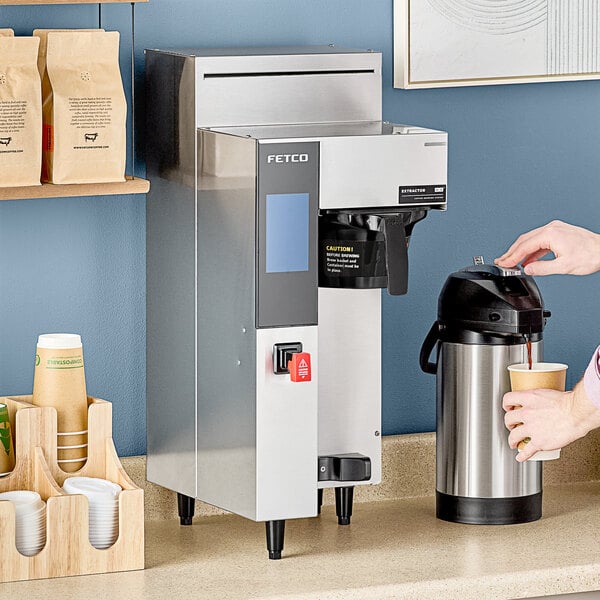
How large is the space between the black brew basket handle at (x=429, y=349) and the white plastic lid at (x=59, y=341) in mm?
568

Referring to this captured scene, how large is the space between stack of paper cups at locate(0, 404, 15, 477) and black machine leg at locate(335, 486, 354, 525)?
536 mm

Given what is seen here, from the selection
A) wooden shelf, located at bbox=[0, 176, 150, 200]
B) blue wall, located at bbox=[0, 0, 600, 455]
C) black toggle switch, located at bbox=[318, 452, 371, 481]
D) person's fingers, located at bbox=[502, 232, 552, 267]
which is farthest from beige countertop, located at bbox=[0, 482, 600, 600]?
wooden shelf, located at bbox=[0, 176, 150, 200]

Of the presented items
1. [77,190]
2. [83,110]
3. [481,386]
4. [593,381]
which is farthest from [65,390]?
[593,381]

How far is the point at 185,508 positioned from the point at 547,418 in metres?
0.60

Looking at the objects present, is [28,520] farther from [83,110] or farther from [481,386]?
[481,386]

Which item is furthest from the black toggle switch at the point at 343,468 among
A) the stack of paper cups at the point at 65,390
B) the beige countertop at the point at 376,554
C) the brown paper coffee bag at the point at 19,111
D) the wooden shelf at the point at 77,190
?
the brown paper coffee bag at the point at 19,111

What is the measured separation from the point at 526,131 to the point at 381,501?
0.70m

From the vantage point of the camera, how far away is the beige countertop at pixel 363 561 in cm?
192

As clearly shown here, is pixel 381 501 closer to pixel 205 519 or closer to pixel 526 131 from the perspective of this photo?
pixel 205 519

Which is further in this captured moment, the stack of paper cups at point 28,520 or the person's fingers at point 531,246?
the person's fingers at point 531,246

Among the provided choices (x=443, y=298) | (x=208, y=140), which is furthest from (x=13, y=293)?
(x=443, y=298)

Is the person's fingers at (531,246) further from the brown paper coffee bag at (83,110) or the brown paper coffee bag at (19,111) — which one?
the brown paper coffee bag at (19,111)

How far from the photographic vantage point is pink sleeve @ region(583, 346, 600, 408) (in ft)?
5.90

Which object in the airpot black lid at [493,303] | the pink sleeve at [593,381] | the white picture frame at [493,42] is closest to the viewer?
the pink sleeve at [593,381]
